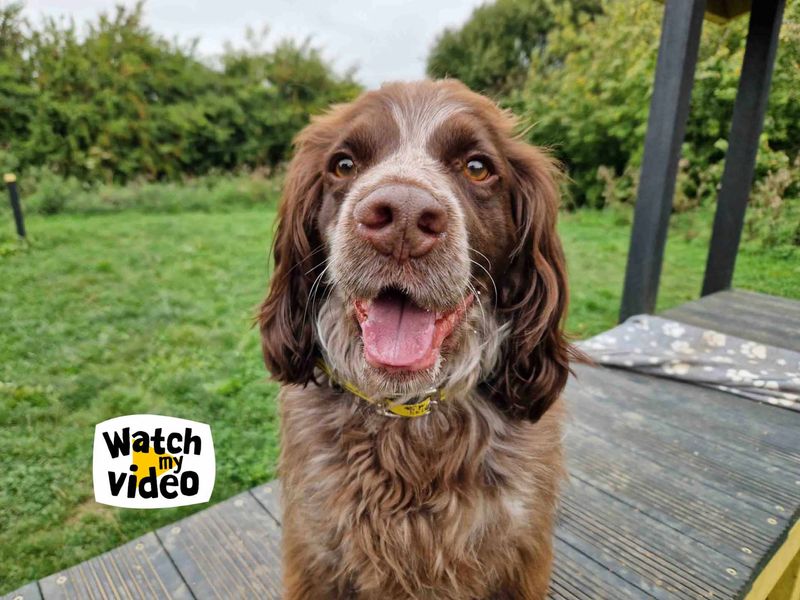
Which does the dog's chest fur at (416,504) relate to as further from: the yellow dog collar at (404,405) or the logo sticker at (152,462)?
the logo sticker at (152,462)

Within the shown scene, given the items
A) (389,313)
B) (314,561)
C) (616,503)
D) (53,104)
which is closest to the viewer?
(389,313)

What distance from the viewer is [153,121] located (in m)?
12.9

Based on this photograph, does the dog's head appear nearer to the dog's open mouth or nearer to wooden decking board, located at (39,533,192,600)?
the dog's open mouth

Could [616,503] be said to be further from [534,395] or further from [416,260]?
[416,260]

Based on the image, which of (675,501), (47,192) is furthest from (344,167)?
(47,192)

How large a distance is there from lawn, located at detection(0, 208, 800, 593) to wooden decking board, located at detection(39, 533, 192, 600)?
0.55 metres

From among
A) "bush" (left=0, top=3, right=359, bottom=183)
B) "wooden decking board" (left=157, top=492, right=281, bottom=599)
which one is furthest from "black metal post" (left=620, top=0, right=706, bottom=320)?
"bush" (left=0, top=3, right=359, bottom=183)

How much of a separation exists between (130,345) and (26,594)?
281 cm

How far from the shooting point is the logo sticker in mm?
2340

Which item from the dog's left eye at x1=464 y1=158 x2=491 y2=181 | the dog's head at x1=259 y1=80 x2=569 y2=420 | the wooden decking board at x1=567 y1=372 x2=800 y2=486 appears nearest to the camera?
the dog's head at x1=259 y1=80 x2=569 y2=420

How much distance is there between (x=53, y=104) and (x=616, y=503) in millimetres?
13074

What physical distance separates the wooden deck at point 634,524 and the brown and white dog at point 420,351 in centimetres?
42

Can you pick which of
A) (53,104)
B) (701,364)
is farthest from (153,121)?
(701,364)

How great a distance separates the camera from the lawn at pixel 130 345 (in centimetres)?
283
